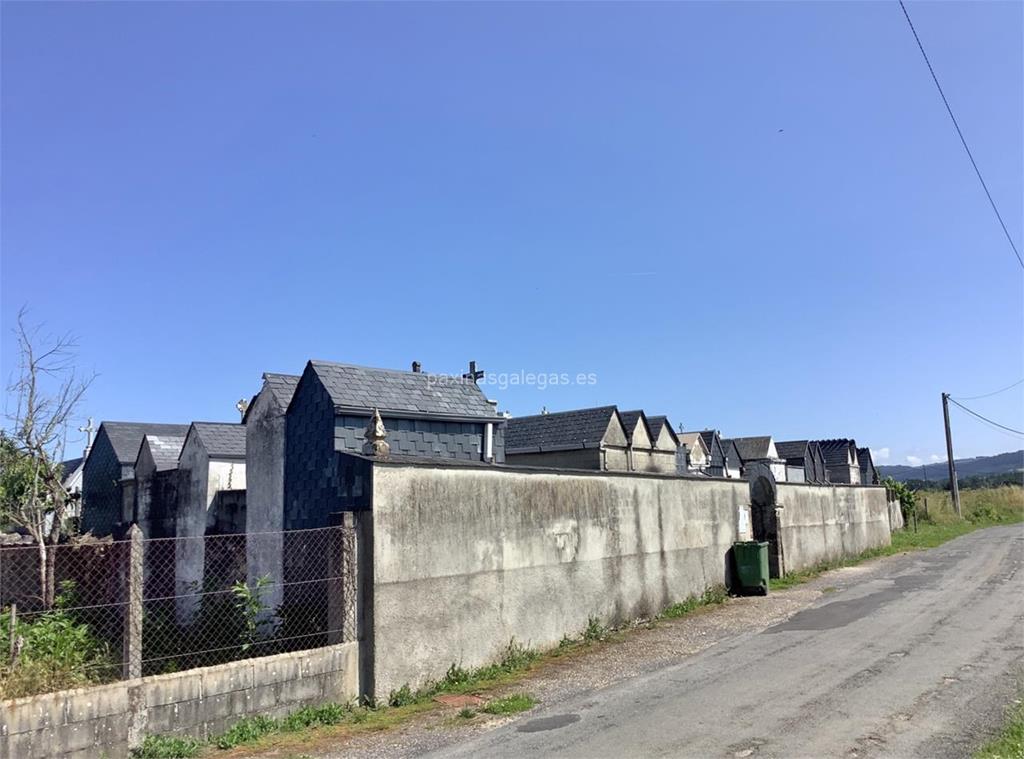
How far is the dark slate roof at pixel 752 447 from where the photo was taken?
153 ft

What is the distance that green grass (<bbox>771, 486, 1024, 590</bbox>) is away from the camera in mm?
21875

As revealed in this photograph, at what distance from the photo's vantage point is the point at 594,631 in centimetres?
1203

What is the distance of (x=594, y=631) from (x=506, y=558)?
2530 mm

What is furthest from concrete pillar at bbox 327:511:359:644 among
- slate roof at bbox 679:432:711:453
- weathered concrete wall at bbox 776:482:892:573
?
slate roof at bbox 679:432:711:453

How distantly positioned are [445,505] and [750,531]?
11.2 metres

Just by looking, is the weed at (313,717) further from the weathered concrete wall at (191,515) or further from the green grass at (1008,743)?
the weathered concrete wall at (191,515)

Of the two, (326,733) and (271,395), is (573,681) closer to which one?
(326,733)

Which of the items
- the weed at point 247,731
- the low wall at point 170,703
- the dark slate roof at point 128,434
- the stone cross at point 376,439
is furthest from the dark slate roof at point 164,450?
the weed at point 247,731

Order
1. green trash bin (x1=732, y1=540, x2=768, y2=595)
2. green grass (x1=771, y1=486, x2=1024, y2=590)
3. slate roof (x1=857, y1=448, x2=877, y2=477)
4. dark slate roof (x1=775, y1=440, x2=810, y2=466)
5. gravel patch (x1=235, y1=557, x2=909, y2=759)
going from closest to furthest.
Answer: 1. gravel patch (x1=235, y1=557, x2=909, y2=759)
2. green trash bin (x1=732, y1=540, x2=768, y2=595)
3. green grass (x1=771, y1=486, x2=1024, y2=590)
4. dark slate roof (x1=775, y1=440, x2=810, y2=466)
5. slate roof (x1=857, y1=448, x2=877, y2=477)

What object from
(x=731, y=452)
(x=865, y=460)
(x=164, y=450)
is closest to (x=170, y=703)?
(x=164, y=450)

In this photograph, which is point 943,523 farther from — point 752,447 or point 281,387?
point 281,387

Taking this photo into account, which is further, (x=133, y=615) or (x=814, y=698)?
(x=814, y=698)

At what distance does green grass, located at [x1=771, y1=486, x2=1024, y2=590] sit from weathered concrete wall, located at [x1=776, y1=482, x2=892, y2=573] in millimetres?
Result: 373

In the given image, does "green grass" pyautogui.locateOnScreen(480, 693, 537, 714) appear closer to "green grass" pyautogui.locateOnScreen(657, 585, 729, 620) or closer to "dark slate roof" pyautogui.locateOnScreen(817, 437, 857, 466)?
"green grass" pyautogui.locateOnScreen(657, 585, 729, 620)
